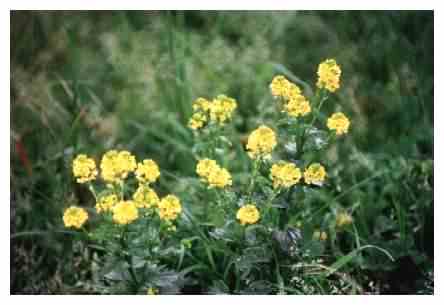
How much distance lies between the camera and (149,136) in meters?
3.68

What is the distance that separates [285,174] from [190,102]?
1.34 meters

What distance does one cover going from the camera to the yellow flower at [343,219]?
2.86 meters

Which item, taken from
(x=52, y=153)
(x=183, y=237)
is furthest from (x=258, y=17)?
(x=183, y=237)

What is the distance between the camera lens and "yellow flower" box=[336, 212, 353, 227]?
2855mm

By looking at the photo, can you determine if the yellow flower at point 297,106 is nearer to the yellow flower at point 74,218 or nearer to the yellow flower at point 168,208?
the yellow flower at point 168,208

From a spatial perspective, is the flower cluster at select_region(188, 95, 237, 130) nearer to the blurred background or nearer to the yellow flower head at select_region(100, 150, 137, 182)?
the yellow flower head at select_region(100, 150, 137, 182)

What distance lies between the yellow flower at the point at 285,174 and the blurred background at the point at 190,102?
0.50 meters

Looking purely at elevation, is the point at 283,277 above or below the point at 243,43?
below

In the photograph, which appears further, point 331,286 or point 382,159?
point 382,159

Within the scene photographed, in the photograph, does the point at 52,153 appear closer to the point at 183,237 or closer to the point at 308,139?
the point at 183,237

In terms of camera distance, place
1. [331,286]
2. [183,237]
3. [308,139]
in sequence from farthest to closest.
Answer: [183,237] < [331,286] < [308,139]

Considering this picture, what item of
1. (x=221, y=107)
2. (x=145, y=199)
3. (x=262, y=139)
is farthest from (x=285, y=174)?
(x=145, y=199)

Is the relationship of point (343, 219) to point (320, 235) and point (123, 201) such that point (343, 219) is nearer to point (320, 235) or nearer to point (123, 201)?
point (320, 235)

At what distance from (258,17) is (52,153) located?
1.66 m
